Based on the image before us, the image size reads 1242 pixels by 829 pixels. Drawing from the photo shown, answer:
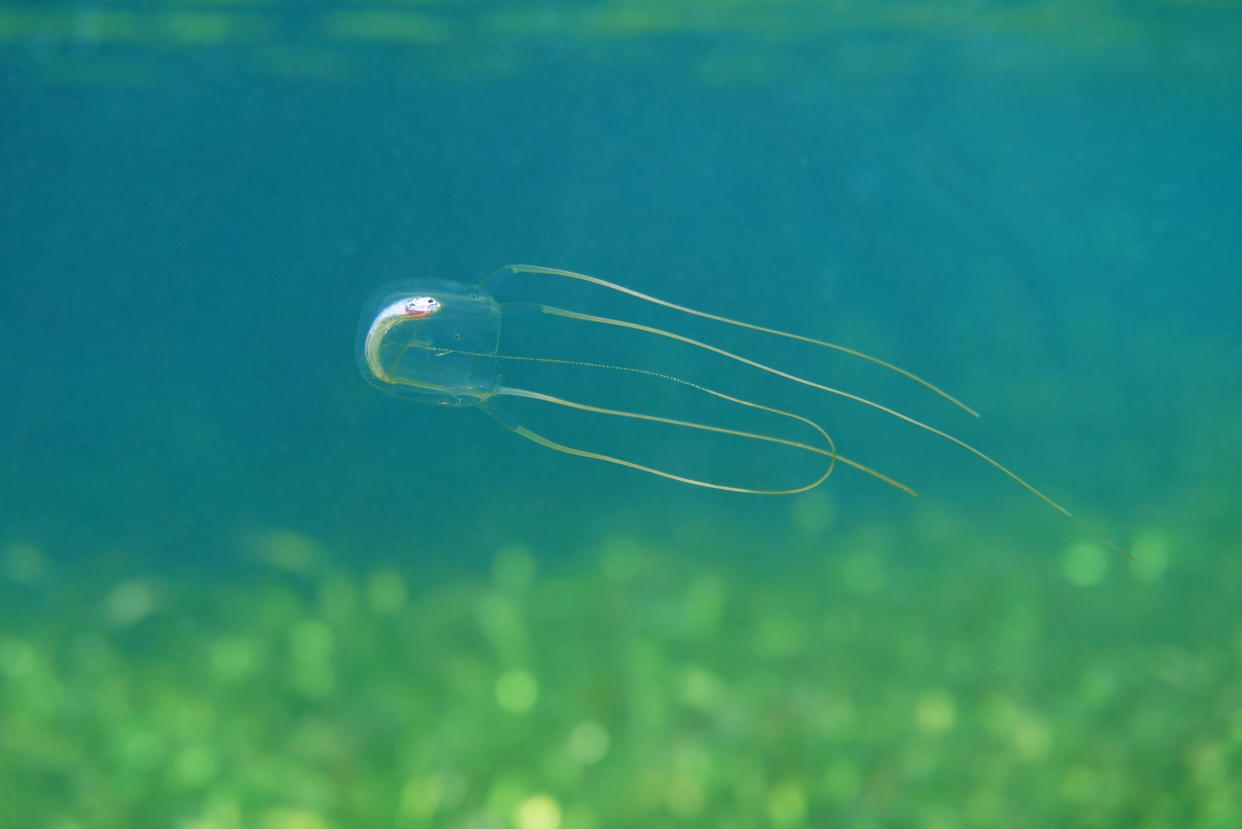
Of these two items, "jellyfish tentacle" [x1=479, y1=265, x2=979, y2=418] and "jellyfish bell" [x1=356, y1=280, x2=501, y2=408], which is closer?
"jellyfish bell" [x1=356, y1=280, x2=501, y2=408]

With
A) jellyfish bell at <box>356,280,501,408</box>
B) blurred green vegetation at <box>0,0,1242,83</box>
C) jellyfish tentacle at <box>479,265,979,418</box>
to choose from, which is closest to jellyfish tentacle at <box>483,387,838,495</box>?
jellyfish bell at <box>356,280,501,408</box>

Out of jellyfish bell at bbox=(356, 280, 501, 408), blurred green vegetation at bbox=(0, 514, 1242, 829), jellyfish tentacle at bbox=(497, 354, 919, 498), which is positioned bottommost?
blurred green vegetation at bbox=(0, 514, 1242, 829)

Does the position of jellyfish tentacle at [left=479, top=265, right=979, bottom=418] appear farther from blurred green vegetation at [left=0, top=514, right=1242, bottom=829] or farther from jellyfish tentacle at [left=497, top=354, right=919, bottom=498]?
blurred green vegetation at [left=0, top=514, right=1242, bottom=829]

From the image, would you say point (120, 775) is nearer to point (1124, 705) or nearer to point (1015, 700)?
point (1015, 700)

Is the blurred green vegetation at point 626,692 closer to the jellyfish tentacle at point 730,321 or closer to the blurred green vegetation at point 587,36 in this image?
the jellyfish tentacle at point 730,321

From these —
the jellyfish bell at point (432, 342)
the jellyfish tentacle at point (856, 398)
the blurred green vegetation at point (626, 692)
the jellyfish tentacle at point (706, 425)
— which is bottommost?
the blurred green vegetation at point (626, 692)

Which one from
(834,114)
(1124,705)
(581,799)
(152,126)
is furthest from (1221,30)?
(152,126)

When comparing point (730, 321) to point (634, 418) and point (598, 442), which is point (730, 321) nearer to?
point (634, 418)

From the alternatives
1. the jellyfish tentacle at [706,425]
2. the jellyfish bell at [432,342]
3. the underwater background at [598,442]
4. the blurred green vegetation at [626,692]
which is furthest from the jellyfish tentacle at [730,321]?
the blurred green vegetation at [626,692]
